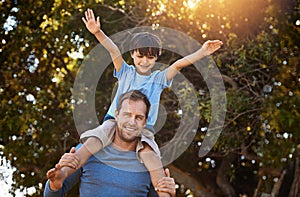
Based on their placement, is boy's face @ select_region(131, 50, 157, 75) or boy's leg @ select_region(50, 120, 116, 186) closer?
boy's leg @ select_region(50, 120, 116, 186)

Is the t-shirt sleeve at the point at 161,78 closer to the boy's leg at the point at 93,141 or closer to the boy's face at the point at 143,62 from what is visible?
the boy's face at the point at 143,62

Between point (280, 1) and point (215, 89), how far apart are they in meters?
1.37

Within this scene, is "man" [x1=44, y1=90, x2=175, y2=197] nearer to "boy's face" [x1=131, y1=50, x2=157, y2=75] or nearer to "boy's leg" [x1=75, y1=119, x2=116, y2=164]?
"boy's leg" [x1=75, y1=119, x2=116, y2=164]

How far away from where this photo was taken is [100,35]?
3506mm

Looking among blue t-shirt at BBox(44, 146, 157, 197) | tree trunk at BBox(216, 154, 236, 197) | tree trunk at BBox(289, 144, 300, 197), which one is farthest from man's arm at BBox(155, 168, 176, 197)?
tree trunk at BBox(216, 154, 236, 197)

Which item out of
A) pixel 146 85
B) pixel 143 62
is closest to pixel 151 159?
pixel 146 85

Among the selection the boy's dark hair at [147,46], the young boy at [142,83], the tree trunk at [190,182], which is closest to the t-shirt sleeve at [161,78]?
the young boy at [142,83]

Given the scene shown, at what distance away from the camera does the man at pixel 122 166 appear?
335 cm

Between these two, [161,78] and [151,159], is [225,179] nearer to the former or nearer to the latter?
[161,78]

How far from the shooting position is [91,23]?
135 inches

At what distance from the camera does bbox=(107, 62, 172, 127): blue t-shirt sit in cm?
354

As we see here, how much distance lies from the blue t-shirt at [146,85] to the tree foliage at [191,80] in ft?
8.43

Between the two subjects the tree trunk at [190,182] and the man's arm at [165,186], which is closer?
the man's arm at [165,186]

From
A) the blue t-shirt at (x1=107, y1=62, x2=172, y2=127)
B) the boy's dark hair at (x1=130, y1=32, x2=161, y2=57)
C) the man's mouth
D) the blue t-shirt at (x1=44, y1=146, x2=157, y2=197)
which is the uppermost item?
the boy's dark hair at (x1=130, y1=32, x2=161, y2=57)
